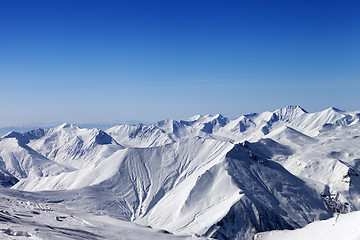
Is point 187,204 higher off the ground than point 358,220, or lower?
lower

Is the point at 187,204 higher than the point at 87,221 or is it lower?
lower

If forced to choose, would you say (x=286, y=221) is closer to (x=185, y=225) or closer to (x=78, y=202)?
(x=185, y=225)

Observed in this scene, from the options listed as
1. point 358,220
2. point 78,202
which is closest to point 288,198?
point 78,202

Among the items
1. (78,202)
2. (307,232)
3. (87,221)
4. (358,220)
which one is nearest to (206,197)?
(78,202)

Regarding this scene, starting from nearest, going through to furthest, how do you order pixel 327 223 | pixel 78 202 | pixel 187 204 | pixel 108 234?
pixel 327 223, pixel 108 234, pixel 187 204, pixel 78 202

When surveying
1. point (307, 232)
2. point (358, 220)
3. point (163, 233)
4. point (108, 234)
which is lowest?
point (163, 233)

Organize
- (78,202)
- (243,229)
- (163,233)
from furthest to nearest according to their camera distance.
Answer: (78,202)
(243,229)
(163,233)

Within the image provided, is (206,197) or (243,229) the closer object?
(243,229)

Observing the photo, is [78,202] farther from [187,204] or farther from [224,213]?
[224,213]

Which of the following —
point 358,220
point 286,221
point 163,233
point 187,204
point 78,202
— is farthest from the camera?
point 78,202
